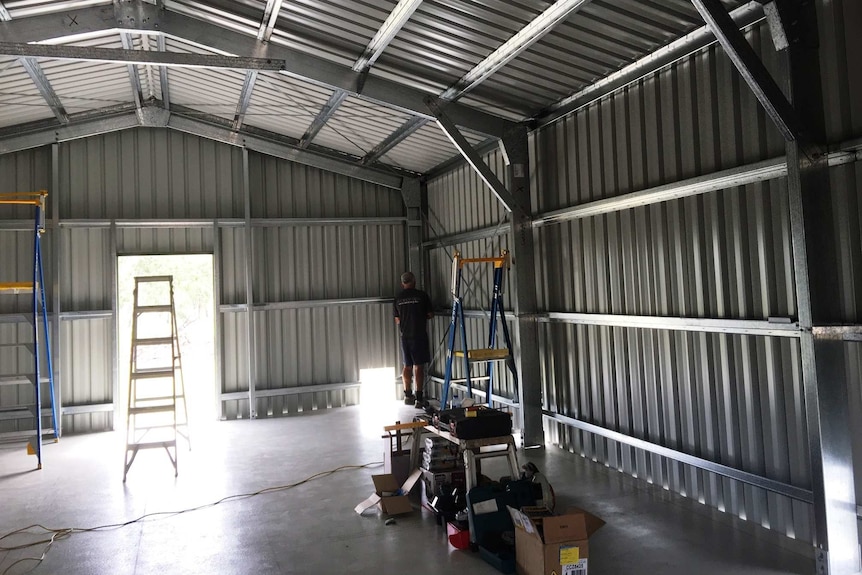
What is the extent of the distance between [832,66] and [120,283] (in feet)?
30.4

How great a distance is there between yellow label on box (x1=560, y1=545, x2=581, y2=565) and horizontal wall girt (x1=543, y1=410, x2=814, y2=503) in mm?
1584

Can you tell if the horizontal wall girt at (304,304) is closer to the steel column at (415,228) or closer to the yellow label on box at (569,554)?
the steel column at (415,228)

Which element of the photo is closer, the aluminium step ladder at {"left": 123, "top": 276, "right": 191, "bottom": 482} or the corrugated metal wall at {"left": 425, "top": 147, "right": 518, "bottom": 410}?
the aluminium step ladder at {"left": 123, "top": 276, "right": 191, "bottom": 482}

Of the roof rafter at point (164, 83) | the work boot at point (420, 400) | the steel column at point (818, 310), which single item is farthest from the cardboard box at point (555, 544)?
the roof rafter at point (164, 83)

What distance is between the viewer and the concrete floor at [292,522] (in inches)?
163

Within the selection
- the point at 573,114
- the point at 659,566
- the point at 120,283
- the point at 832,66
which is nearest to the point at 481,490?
the point at 659,566

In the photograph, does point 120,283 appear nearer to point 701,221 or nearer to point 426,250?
point 426,250

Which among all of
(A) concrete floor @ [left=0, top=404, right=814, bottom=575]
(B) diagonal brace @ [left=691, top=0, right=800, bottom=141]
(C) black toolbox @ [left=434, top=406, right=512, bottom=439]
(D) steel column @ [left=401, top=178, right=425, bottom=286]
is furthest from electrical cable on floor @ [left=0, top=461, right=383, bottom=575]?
(D) steel column @ [left=401, top=178, right=425, bottom=286]

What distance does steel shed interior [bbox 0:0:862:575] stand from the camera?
12.7 ft

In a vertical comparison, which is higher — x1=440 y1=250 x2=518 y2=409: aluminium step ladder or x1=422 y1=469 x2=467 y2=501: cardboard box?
x1=440 y1=250 x2=518 y2=409: aluminium step ladder

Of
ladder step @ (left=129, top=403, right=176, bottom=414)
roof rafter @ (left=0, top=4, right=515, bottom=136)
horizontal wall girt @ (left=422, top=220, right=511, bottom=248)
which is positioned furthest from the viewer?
horizontal wall girt @ (left=422, top=220, right=511, bottom=248)

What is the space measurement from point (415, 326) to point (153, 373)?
4.03m

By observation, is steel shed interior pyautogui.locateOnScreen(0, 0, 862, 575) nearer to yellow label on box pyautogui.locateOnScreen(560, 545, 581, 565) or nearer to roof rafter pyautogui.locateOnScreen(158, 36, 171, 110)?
roof rafter pyautogui.locateOnScreen(158, 36, 171, 110)

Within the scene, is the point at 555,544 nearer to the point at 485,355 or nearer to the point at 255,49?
the point at 485,355
